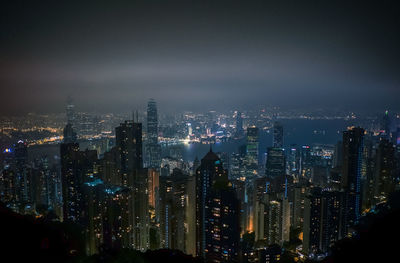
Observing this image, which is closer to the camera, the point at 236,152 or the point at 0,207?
the point at 0,207

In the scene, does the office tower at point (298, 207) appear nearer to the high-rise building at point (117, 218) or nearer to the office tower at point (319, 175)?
the office tower at point (319, 175)

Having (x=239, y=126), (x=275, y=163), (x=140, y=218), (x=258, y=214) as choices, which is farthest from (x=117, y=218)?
(x=239, y=126)

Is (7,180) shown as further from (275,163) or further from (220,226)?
(275,163)

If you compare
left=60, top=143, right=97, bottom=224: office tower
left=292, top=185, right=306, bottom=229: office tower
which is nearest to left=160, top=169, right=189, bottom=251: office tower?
left=60, top=143, right=97, bottom=224: office tower

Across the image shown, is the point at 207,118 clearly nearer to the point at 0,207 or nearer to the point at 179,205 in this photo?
the point at 179,205

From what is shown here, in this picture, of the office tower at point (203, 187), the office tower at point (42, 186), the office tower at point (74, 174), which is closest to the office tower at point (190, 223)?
the office tower at point (203, 187)

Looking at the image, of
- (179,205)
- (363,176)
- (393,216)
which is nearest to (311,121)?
(363,176)

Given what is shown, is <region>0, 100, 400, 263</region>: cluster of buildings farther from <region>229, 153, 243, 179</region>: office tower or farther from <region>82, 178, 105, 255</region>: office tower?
<region>229, 153, 243, 179</region>: office tower
